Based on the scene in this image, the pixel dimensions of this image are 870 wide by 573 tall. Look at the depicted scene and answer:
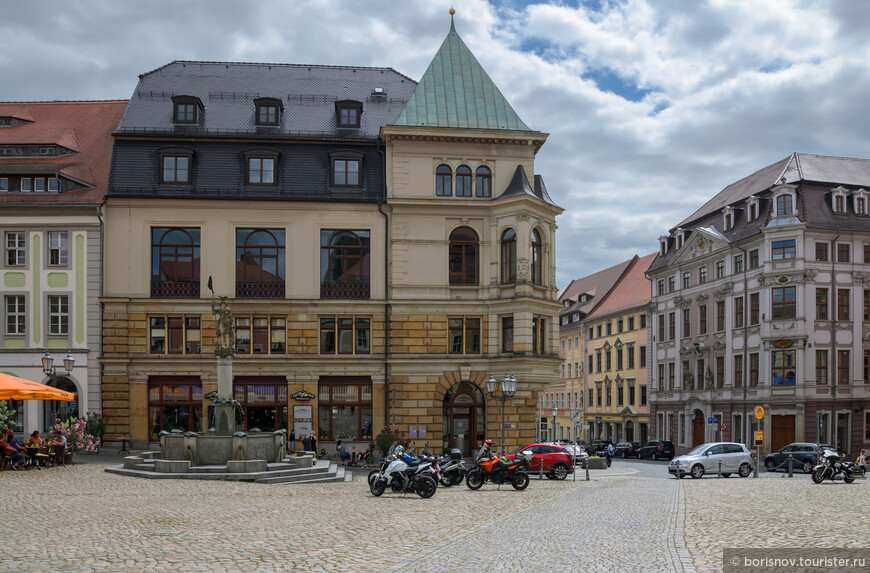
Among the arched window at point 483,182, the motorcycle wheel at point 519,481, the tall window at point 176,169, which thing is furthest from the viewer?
the arched window at point 483,182

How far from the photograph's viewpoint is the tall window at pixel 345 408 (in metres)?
45.4

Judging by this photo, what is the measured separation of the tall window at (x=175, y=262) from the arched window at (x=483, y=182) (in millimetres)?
13297

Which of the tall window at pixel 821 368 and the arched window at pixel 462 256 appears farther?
the tall window at pixel 821 368

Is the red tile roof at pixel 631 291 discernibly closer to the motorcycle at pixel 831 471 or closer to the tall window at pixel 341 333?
the tall window at pixel 341 333

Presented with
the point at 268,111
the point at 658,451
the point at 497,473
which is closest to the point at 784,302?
the point at 658,451

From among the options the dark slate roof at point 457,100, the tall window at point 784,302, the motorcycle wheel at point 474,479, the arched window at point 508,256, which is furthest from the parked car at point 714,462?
the tall window at point 784,302

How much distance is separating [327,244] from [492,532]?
2953cm

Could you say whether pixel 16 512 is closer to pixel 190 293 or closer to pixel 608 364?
pixel 190 293

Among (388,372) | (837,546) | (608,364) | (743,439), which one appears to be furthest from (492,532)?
(608,364)

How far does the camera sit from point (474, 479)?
2919cm

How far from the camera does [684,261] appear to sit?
2899 inches

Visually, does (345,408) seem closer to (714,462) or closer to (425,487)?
(714,462)

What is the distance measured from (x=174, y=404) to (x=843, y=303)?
135 ft

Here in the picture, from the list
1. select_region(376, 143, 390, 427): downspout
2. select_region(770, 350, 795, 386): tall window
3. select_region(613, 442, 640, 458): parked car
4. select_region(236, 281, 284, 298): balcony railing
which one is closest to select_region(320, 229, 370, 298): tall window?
select_region(376, 143, 390, 427): downspout
